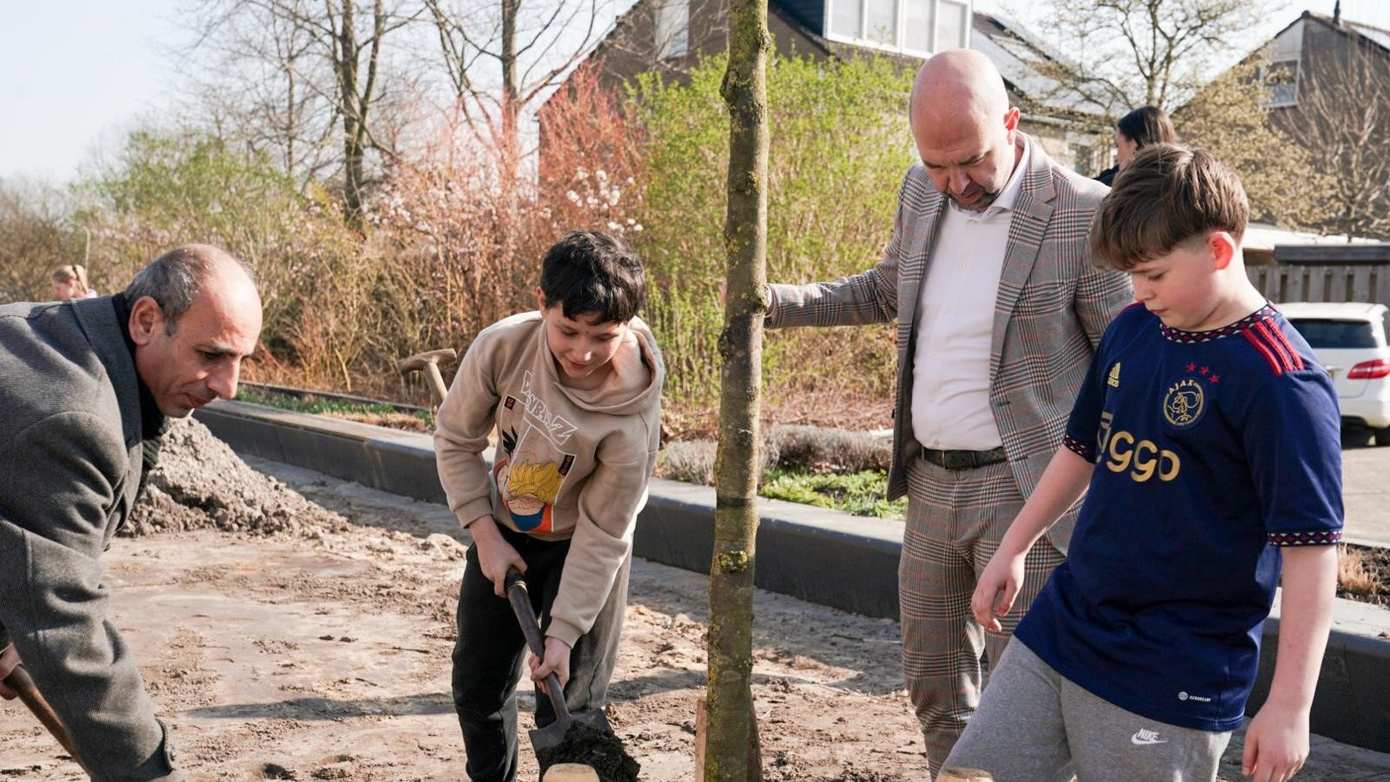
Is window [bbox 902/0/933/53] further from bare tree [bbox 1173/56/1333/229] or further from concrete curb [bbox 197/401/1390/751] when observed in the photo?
concrete curb [bbox 197/401/1390/751]

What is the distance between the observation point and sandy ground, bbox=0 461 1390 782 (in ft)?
13.4

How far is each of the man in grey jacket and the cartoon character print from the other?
2.79ft

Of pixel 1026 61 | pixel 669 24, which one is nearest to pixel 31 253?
pixel 669 24

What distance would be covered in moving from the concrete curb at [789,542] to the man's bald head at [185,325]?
3.43 m

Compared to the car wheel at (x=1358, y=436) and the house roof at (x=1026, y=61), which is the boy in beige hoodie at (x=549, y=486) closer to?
the car wheel at (x=1358, y=436)

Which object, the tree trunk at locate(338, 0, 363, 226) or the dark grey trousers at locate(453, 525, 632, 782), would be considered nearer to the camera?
the dark grey trousers at locate(453, 525, 632, 782)

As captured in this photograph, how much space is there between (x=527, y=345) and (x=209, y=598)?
151 inches

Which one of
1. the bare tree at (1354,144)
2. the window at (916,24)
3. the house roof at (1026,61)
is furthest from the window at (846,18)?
the bare tree at (1354,144)

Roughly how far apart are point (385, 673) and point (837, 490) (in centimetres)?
345

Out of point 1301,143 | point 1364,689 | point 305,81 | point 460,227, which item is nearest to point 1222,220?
point 1364,689

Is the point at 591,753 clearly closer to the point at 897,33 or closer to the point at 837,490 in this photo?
the point at 837,490

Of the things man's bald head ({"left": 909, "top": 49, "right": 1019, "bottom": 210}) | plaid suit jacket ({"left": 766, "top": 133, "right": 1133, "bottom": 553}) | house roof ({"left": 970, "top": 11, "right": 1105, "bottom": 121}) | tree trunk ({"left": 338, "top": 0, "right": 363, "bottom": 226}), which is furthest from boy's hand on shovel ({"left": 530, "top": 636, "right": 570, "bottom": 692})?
house roof ({"left": 970, "top": 11, "right": 1105, "bottom": 121})

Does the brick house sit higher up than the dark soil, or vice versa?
the brick house

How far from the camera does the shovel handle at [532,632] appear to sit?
2.99 metres
